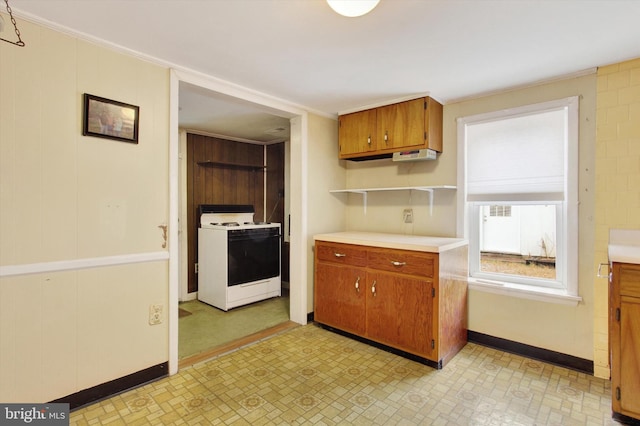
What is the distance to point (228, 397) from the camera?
2.03 m

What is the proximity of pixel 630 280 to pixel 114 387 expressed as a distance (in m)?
3.15

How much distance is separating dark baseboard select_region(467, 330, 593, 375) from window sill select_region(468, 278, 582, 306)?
1.34 ft

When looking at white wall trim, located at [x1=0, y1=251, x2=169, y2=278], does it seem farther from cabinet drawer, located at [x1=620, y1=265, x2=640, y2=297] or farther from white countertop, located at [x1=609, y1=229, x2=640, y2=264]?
white countertop, located at [x1=609, y1=229, x2=640, y2=264]

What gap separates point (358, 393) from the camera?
208 centimetres

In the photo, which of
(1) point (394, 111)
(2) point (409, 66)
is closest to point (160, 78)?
(2) point (409, 66)

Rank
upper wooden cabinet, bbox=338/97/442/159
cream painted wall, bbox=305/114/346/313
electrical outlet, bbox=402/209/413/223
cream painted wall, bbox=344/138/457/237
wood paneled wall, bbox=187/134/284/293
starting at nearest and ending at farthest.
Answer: upper wooden cabinet, bbox=338/97/442/159, cream painted wall, bbox=344/138/457/237, electrical outlet, bbox=402/209/413/223, cream painted wall, bbox=305/114/346/313, wood paneled wall, bbox=187/134/284/293

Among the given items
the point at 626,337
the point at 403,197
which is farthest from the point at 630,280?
the point at 403,197

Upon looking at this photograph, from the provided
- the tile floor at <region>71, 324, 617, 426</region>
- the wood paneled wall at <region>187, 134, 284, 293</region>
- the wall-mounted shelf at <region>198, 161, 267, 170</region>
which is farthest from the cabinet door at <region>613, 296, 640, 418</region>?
the wall-mounted shelf at <region>198, 161, 267, 170</region>

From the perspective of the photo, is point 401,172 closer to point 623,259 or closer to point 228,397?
point 623,259

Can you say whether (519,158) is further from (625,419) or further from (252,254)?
(252,254)

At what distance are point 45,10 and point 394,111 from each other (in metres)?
2.54

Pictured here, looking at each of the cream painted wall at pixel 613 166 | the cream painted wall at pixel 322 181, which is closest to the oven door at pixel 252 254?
the cream painted wall at pixel 322 181

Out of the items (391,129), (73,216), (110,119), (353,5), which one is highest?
(353,5)

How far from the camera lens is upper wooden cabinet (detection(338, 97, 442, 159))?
282 cm
